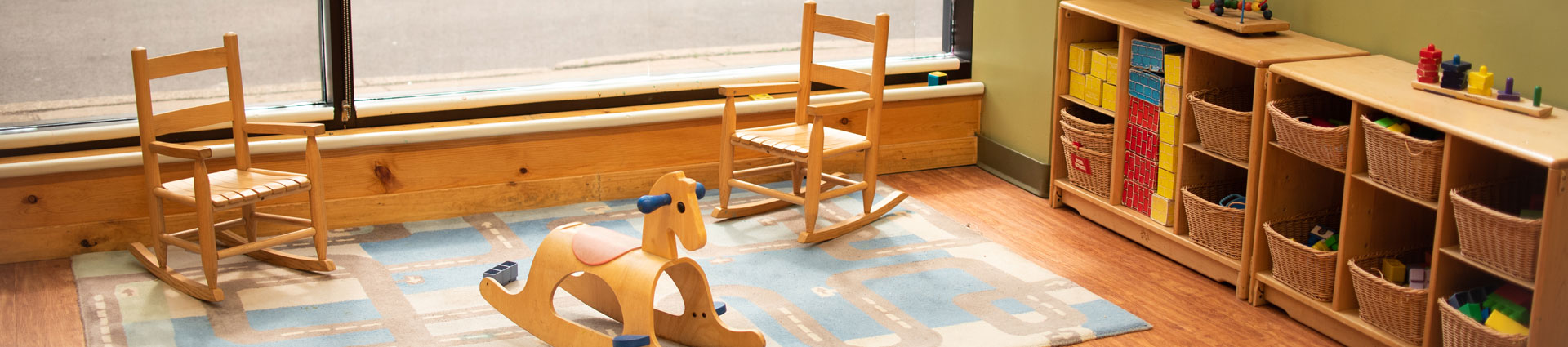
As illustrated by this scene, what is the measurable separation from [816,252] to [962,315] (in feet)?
2.44

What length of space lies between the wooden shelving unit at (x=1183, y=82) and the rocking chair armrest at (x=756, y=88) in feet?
3.13

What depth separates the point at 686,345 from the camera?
3.38m

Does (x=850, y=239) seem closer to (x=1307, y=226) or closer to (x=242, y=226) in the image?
(x=1307, y=226)

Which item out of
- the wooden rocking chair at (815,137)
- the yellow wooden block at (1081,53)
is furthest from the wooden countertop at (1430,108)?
the wooden rocking chair at (815,137)

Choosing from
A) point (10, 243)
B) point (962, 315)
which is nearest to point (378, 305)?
point (10, 243)

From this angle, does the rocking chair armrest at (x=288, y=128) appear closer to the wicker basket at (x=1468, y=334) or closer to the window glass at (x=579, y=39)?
the window glass at (x=579, y=39)

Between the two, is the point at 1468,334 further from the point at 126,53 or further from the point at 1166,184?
the point at 126,53

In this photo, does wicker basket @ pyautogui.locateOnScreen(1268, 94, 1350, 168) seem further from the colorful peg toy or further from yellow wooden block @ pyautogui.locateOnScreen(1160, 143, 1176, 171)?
yellow wooden block @ pyautogui.locateOnScreen(1160, 143, 1176, 171)

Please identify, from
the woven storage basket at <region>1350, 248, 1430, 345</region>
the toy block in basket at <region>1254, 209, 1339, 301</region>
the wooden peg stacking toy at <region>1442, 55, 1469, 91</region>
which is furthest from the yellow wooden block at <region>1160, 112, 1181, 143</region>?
the wooden peg stacking toy at <region>1442, 55, 1469, 91</region>

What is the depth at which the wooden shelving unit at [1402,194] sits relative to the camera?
2756mm

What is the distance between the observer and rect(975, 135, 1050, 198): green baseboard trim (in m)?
4.90

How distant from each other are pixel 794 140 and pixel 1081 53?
3.43ft

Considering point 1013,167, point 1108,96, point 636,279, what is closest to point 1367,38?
Answer: point 1108,96

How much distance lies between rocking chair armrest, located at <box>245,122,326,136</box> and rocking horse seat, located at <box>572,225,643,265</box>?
1.04 meters
